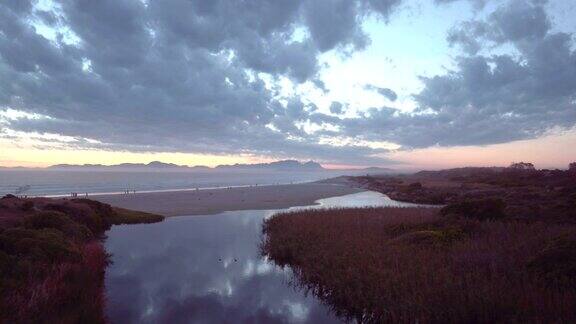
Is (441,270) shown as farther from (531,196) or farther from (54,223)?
(531,196)

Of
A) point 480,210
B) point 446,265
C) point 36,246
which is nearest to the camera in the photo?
point 36,246

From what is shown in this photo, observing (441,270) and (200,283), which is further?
(200,283)

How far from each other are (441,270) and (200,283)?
9.61m

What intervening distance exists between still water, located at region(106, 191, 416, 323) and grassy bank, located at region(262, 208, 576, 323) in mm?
1137

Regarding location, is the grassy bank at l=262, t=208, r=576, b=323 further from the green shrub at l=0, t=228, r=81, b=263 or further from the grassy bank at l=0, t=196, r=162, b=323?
the green shrub at l=0, t=228, r=81, b=263

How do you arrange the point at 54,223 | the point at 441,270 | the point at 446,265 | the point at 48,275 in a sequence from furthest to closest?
the point at 54,223, the point at 446,265, the point at 441,270, the point at 48,275

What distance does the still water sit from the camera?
13.4 metres

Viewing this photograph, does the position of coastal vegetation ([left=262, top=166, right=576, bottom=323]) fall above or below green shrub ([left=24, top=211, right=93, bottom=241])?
→ below

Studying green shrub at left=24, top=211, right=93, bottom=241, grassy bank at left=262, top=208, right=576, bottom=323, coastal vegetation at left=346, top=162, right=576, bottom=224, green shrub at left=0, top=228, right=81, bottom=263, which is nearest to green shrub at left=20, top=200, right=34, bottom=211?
green shrub at left=24, top=211, right=93, bottom=241

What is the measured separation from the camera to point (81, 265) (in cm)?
1566

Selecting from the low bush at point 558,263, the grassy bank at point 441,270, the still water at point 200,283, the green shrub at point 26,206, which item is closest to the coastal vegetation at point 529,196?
the grassy bank at point 441,270

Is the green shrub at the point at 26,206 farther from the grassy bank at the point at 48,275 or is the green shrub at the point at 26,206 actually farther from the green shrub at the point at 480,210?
the green shrub at the point at 480,210

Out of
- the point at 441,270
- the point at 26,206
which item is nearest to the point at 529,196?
the point at 441,270

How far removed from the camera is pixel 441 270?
13.9 meters
